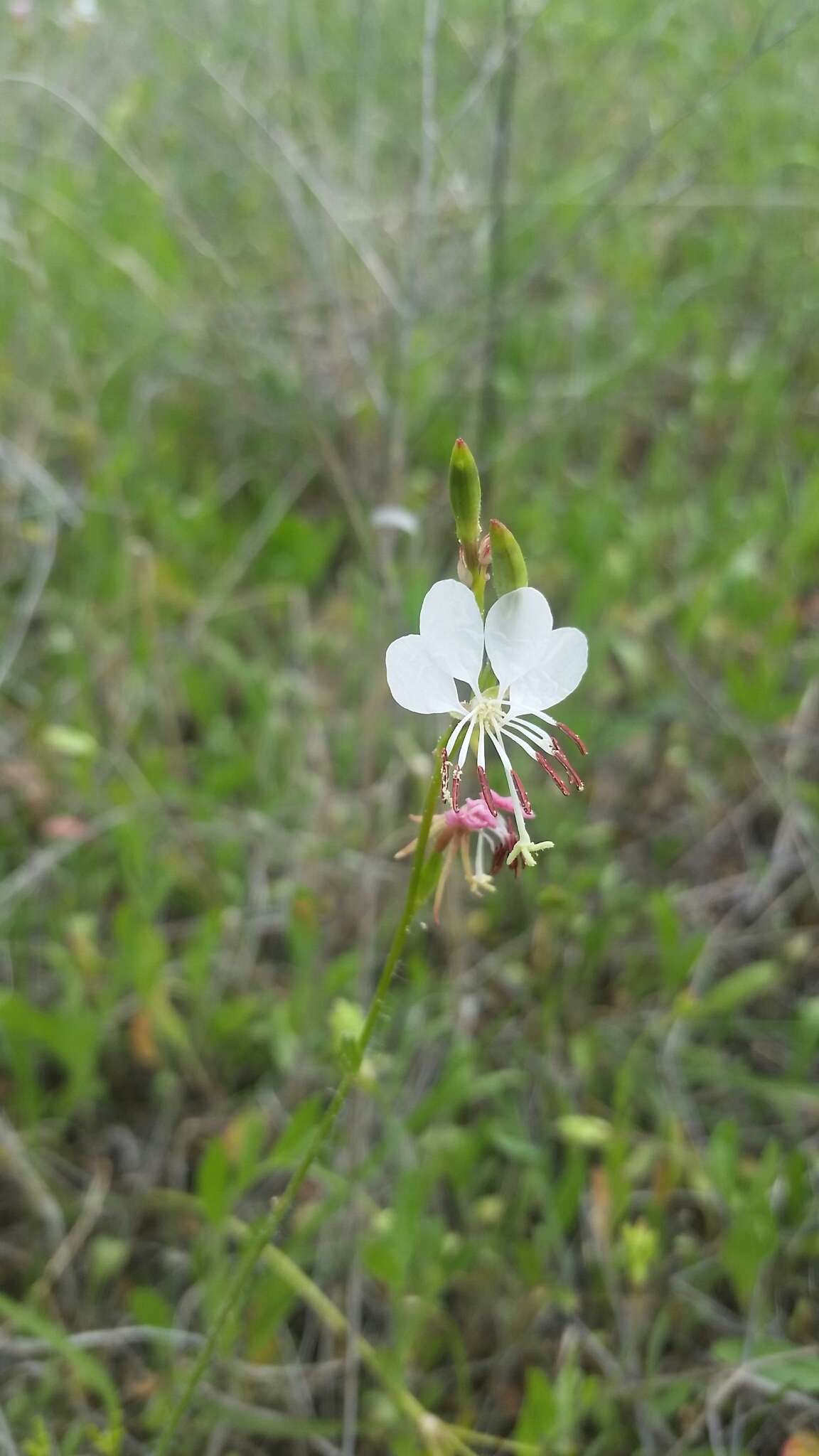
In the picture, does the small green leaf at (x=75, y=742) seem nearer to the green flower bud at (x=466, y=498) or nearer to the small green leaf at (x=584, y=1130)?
the small green leaf at (x=584, y=1130)

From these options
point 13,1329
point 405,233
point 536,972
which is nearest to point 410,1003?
point 536,972

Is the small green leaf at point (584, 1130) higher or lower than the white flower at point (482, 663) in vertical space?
lower

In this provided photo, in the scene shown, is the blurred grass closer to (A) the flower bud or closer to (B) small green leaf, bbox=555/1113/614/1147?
(B) small green leaf, bbox=555/1113/614/1147

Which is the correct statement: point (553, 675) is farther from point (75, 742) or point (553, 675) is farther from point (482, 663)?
point (75, 742)

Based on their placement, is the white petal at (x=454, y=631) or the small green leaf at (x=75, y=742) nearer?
the white petal at (x=454, y=631)

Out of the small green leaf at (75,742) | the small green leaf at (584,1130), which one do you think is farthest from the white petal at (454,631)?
the small green leaf at (75,742)

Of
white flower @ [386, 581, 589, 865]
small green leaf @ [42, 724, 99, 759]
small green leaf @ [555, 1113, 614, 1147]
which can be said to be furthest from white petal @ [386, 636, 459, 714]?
small green leaf @ [42, 724, 99, 759]

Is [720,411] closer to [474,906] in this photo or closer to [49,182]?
[474,906]

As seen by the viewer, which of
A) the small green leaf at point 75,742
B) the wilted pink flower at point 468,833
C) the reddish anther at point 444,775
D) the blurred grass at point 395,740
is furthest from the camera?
the small green leaf at point 75,742
